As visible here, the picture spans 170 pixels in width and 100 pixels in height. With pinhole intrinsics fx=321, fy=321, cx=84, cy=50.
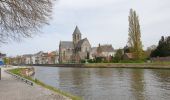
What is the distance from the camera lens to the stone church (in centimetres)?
18088

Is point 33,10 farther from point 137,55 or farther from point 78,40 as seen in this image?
point 78,40

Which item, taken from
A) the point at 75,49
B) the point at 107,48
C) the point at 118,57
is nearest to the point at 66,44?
the point at 75,49

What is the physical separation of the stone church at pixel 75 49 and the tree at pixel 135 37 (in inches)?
3358

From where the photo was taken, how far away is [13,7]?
2403cm

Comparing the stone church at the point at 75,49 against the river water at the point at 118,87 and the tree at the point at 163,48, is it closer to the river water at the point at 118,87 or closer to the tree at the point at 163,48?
the tree at the point at 163,48

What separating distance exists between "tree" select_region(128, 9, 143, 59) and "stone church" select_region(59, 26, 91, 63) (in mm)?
85300

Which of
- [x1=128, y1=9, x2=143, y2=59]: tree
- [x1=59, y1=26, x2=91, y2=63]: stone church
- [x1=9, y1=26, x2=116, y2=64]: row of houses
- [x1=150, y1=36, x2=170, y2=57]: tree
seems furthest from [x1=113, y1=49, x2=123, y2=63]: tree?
[x1=59, y1=26, x2=91, y2=63]: stone church

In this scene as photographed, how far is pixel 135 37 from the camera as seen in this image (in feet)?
267

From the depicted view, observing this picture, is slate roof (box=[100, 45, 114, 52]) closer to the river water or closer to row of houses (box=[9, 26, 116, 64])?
row of houses (box=[9, 26, 116, 64])

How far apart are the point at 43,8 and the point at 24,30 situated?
241 cm

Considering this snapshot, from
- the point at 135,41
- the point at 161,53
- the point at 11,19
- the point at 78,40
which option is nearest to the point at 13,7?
the point at 11,19

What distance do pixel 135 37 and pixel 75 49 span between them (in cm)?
11058

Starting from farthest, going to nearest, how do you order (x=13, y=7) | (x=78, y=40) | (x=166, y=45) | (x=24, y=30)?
(x=78, y=40), (x=166, y=45), (x=24, y=30), (x=13, y=7)

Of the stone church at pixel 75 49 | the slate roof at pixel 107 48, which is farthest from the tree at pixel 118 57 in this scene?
the slate roof at pixel 107 48
